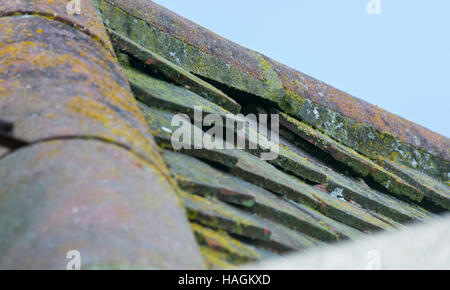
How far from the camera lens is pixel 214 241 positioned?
46.4 inches

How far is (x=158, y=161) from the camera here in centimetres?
123

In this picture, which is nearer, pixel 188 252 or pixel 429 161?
pixel 188 252

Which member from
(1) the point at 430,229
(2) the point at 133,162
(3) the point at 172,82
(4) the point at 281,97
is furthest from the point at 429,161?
(2) the point at 133,162

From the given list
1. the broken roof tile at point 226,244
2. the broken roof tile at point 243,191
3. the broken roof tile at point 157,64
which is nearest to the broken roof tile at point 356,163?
the broken roof tile at point 157,64

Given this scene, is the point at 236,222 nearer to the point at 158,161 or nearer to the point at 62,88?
the point at 158,161

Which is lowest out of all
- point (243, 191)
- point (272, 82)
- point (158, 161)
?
point (272, 82)

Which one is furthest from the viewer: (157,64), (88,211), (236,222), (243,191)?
(157,64)

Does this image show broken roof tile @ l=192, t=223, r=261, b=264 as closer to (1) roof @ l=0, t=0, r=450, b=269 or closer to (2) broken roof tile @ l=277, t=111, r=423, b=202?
(1) roof @ l=0, t=0, r=450, b=269

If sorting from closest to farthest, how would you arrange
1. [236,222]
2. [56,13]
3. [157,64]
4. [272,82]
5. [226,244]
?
[226,244] → [236,222] → [56,13] → [157,64] → [272,82]

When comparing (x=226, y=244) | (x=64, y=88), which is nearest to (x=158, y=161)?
(x=226, y=244)

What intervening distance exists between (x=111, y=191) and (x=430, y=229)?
0.84m
